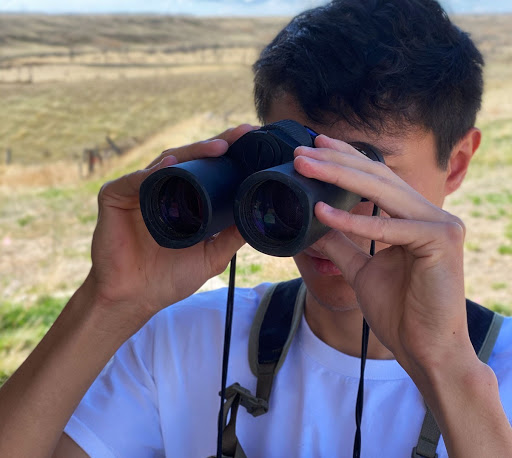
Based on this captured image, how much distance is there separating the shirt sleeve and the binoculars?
472 millimetres

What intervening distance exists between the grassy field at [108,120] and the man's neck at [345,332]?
2.07 meters

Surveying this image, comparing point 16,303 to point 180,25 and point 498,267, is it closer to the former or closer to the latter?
point 498,267

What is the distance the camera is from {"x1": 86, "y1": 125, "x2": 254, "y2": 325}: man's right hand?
1.22 meters

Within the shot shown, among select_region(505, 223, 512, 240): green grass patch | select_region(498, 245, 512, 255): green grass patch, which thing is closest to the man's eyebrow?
select_region(498, 245, 512, 255): green grass patch

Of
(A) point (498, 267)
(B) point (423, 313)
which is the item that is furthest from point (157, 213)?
(A) point (498, 267)

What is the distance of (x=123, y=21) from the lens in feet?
18.3

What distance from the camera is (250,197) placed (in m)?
0.92

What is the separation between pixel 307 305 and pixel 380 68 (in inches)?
22.1

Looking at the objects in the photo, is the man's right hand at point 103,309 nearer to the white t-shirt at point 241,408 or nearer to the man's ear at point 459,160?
the white t-shirt at point 241,408

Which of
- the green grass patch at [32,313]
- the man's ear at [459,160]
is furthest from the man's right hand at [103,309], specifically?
the green grass patch at [32,313]

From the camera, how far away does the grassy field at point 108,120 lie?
3.66m

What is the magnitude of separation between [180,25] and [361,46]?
501 centimetres

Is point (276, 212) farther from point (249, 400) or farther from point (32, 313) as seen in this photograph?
point (32, 313)

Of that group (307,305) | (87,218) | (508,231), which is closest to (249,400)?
(307,305)
